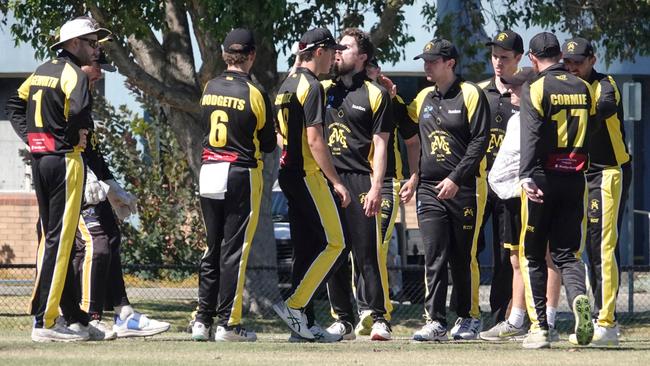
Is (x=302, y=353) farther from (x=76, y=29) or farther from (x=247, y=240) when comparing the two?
(x=76, y=29)

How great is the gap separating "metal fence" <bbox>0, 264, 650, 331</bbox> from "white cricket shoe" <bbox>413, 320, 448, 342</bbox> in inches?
165

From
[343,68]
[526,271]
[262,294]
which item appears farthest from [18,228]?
[526,271]

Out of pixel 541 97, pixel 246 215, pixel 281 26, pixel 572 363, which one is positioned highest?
pixel 281 26

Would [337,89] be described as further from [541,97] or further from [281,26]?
[281,26]

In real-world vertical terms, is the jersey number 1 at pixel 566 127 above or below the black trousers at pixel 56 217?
above

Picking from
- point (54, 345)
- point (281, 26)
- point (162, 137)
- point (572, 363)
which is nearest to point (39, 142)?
point (54, 345)

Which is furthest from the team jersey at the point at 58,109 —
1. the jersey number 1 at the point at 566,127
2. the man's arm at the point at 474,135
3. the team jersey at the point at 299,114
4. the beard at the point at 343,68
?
the jersey number 1 at the point at 566,127

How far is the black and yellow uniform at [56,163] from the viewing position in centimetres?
966

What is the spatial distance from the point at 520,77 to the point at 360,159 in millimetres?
1509

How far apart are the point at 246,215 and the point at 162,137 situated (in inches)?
431

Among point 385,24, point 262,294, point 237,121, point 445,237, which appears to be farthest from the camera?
point 262,294

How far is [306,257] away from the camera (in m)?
10.5

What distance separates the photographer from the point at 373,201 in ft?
34.7

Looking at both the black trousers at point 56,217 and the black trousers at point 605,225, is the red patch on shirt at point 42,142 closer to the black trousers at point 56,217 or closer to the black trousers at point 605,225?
the black trousers at point 56,217
